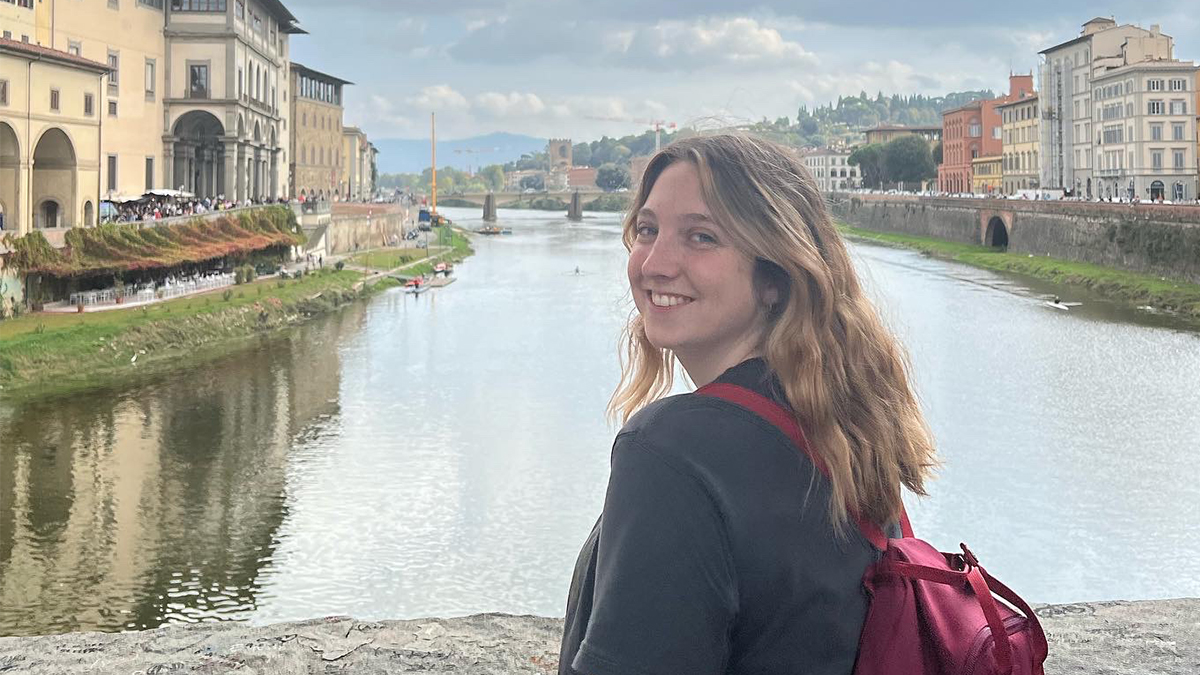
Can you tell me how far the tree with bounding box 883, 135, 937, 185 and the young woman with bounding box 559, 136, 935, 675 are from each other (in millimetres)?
93222

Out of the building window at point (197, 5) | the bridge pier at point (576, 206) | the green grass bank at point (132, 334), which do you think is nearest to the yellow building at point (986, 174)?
the bridge pier at point (576, 206)

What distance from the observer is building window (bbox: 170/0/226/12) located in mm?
41812

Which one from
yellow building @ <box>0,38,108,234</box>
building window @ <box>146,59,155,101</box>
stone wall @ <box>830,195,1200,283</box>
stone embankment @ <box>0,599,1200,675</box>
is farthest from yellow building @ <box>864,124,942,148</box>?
stone embankment @ <box>0,599,1200,675</box>

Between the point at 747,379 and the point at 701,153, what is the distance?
38 cm

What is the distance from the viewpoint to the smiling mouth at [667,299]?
1979 millimetres

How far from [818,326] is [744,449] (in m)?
0.31

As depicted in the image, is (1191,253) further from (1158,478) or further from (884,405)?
(884,405)

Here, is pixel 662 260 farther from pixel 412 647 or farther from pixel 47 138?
pixel 47 138

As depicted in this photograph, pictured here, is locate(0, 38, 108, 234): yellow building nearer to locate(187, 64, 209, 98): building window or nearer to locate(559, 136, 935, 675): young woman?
locate(187, 64, 209, 98): building window

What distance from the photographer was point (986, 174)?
83250mm

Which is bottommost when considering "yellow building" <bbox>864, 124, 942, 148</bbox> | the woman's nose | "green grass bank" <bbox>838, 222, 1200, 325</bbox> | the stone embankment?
the stone embankment

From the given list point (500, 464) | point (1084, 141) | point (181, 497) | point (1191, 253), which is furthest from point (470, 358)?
point (1084, 141)

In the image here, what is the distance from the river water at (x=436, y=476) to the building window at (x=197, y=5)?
1722cm

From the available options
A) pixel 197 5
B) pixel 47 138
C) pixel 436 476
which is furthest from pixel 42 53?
pixel 436 476
